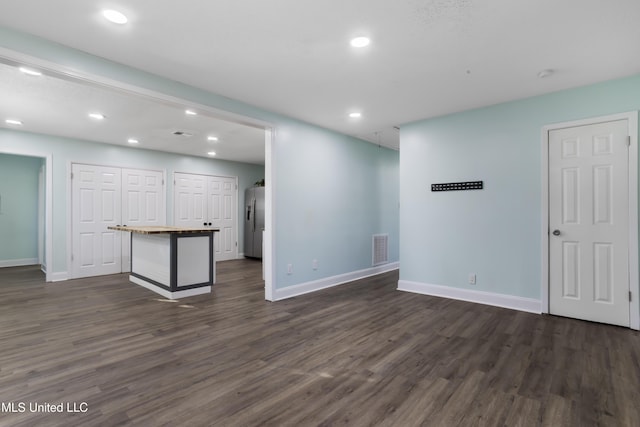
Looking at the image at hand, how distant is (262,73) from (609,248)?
397 cm

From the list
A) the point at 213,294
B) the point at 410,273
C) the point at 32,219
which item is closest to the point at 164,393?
the point at 213,294

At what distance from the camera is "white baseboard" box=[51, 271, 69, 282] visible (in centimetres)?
553

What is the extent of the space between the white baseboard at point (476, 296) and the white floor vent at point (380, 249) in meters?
1.26

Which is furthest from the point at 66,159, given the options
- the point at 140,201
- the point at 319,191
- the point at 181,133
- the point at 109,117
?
the point at 319,191

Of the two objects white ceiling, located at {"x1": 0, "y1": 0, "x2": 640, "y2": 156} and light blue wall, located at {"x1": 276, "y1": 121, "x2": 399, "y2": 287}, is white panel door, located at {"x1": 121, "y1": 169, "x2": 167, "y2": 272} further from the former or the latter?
white ceiling, located at {"x1": 0, "y1": 0, "x2": 640, "y2": 156}

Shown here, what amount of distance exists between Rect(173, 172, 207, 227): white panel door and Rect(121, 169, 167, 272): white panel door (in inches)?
12.5

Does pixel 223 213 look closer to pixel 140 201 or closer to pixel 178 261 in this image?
pixel 140 201

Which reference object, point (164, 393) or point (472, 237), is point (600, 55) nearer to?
point (472, 237)

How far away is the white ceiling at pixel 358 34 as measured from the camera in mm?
2150

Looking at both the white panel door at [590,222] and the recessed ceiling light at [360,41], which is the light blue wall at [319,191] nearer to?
the recessed ceiling light at [360,41]

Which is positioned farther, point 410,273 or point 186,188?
point 186,188

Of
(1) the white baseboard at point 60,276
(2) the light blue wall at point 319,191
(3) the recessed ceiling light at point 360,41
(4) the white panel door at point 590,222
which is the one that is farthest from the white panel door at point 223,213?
(4) the white panel door at point 590,222

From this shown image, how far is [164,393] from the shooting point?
205 centimetres

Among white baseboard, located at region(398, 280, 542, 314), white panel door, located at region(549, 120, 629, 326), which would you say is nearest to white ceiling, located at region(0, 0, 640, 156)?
white panel door, located at region(549, 120, 629, 326)
